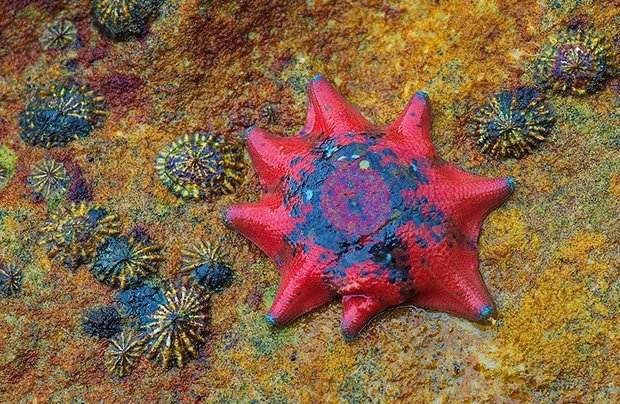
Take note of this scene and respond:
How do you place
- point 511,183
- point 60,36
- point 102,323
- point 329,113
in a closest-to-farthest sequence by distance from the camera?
point 511,183, point 102,323, point 329,113, point 60,36

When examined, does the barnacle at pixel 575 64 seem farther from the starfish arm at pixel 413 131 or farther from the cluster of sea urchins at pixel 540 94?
the starfish arm at pixel 413 131

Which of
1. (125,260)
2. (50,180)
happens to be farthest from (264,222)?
(50,180)

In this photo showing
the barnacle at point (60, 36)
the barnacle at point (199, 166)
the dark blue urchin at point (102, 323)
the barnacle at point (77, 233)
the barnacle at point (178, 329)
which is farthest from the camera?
the barnacle at point (60, 36)

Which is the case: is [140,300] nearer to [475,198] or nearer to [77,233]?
[77,233]

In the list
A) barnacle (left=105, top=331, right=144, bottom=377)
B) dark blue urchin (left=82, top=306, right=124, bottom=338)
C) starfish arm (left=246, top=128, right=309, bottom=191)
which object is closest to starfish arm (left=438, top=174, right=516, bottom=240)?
starfish arm (left=246, top=128, right=309, bottom=191)

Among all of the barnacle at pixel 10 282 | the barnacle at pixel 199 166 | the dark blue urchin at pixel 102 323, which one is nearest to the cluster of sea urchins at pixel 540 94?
the barnacle at pixel 199 166

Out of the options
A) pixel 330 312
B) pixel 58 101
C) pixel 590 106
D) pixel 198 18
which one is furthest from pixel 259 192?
pixel 590 106
